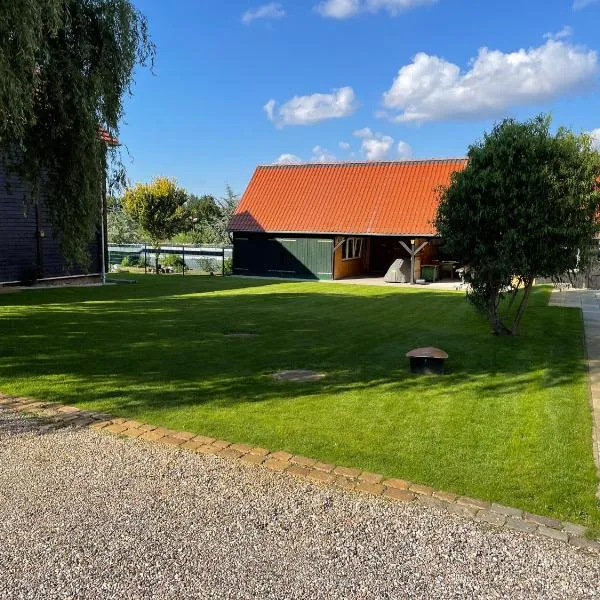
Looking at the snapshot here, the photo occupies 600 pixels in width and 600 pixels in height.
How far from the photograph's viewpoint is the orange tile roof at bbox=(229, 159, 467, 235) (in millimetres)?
24797

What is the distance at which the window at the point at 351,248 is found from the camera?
2645 cm

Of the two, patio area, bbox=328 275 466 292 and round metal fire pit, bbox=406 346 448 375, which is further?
patio area, bbox=328 275 466 292

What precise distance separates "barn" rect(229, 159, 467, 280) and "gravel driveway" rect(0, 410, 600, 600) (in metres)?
20.6

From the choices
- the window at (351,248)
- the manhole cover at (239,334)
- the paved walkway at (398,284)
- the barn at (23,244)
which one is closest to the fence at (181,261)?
the window at (351,248)

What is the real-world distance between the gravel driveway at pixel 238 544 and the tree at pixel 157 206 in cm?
3542

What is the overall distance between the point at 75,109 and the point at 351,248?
68.1ft

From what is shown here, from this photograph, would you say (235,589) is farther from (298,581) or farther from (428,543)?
(428,543)

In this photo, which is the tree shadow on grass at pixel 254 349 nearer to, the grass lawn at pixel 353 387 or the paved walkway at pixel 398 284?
the grass lawn at pixel 353 387

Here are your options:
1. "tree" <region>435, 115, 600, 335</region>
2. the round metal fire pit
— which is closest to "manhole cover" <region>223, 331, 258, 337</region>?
the round metal fire pit

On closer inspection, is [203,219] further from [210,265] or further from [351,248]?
[351,248]

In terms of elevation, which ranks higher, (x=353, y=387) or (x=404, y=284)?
(x=404, y=284)

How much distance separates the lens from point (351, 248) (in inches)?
1073

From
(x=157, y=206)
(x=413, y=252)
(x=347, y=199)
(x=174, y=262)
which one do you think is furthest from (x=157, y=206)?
(x=413, y=252)

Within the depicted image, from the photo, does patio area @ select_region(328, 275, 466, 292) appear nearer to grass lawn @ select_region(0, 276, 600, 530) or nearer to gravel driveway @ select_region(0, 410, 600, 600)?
grass lawn @ select_region(0, 276, 600, 530)
